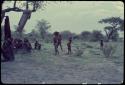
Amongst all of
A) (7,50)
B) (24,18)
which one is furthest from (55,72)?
(24,18)

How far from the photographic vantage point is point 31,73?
42.1 ft

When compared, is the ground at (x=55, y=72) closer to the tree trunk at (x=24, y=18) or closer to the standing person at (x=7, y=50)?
the standing person at (x=7, y=50)

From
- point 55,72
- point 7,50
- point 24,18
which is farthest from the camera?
point 24,18

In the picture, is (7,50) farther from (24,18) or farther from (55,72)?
(24,18)

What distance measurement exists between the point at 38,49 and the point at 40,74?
27.5ft

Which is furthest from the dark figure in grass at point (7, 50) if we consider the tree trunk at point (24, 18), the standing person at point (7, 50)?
the tree trunk at point (24, 18)

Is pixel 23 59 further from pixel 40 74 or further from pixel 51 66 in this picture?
pixel 40 74

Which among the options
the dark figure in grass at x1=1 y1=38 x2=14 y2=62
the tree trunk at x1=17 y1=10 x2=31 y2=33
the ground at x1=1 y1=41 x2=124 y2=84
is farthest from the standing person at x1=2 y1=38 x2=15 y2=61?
the tree trunk at x1=17 y1=10 x2=31 y2=33

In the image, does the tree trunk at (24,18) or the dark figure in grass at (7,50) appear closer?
the dark figure in grass at (7,50)

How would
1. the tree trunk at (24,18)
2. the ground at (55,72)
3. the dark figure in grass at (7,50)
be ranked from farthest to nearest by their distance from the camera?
1. the tree trunk at (24,18)
2. the dark figure in grass at (7,50)
3. the ground at (55,72)

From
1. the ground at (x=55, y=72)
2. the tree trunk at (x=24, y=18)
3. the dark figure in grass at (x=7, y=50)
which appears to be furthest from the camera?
the tree trunk at (x=24, y=18)

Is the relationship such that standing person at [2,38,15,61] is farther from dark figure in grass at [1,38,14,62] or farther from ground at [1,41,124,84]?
ground at [1,41,124,84]

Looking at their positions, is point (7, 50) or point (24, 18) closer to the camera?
point (7, 50)

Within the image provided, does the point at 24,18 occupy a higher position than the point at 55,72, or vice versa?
the point at 24,18
